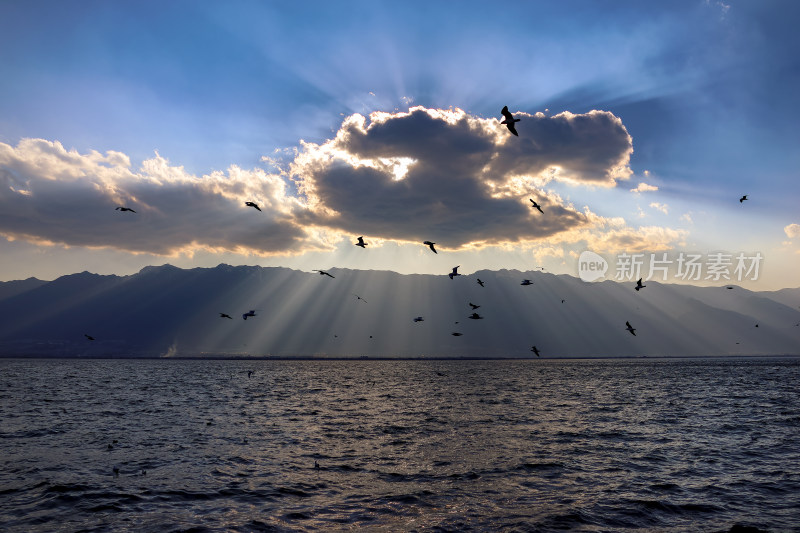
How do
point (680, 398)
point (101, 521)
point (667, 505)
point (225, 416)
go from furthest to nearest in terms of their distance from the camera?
point (680, 398) < point (225, 416) < point (667, 505) < point (101, 521)

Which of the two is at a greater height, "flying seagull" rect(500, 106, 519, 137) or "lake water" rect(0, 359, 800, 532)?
"flying seagull" rect(500, 106, 519, 137)

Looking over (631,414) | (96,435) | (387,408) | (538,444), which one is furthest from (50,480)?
(631,414)

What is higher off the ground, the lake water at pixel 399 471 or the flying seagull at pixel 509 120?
the flying seagull at pixel 509 120

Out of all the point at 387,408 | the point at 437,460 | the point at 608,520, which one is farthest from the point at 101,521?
the point at 387,408

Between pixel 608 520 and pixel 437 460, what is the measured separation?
9186 millimetres

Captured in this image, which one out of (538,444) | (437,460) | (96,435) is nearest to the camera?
(437,460)

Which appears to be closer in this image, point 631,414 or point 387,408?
point 631,414

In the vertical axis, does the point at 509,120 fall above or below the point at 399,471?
above

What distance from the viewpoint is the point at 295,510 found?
50.5ft

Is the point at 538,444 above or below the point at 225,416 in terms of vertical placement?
above

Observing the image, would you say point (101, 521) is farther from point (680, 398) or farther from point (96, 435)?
point (680, 398)

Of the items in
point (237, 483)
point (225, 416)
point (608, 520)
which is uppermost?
point (608, 520)

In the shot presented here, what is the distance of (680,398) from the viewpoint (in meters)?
53.7

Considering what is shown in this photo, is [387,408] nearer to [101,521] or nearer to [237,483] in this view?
[237,483]
